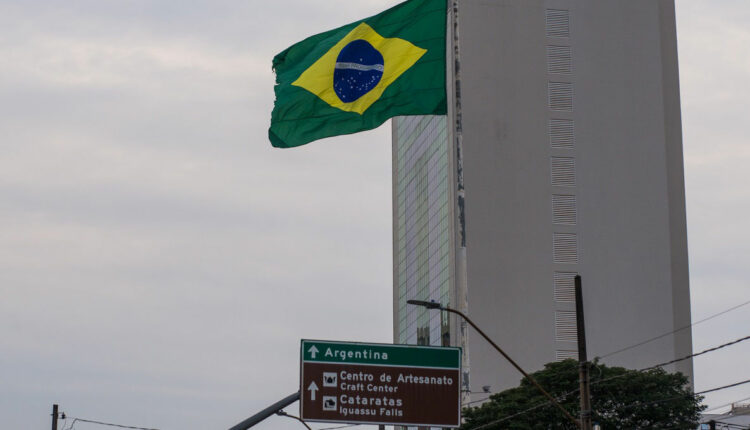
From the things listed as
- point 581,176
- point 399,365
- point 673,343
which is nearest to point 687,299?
point 673,343

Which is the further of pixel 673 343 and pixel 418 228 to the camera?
pixel 418 228

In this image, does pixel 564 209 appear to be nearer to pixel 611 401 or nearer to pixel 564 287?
pixel 564 287

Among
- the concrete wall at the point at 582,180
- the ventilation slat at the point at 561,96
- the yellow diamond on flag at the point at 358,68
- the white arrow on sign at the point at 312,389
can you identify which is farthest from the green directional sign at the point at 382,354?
the ventilation slat at the point at 561,96

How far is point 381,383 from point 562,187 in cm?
7180

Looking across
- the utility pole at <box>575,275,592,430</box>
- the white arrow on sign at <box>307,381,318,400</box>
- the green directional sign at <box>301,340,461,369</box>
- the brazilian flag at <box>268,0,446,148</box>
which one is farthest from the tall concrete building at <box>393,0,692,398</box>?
the utility pole at <box>575,275,592,430</box>

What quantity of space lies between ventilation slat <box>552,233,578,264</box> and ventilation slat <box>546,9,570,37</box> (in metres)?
16.7

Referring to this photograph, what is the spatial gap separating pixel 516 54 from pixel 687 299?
78.8 ft

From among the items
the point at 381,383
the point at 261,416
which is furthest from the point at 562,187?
the point at 261,416

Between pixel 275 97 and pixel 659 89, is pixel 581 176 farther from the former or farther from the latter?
pixel 275 97

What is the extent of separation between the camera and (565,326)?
98.6 metres

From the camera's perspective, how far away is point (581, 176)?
10344cm

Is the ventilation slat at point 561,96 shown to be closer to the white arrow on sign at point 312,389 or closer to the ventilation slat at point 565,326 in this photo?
the ventilation slat at point 565,326

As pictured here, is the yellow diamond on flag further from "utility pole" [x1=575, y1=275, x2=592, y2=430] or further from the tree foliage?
the tree foliage

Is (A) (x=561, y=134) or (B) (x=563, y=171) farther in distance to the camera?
(A) (x=561, y=134)
